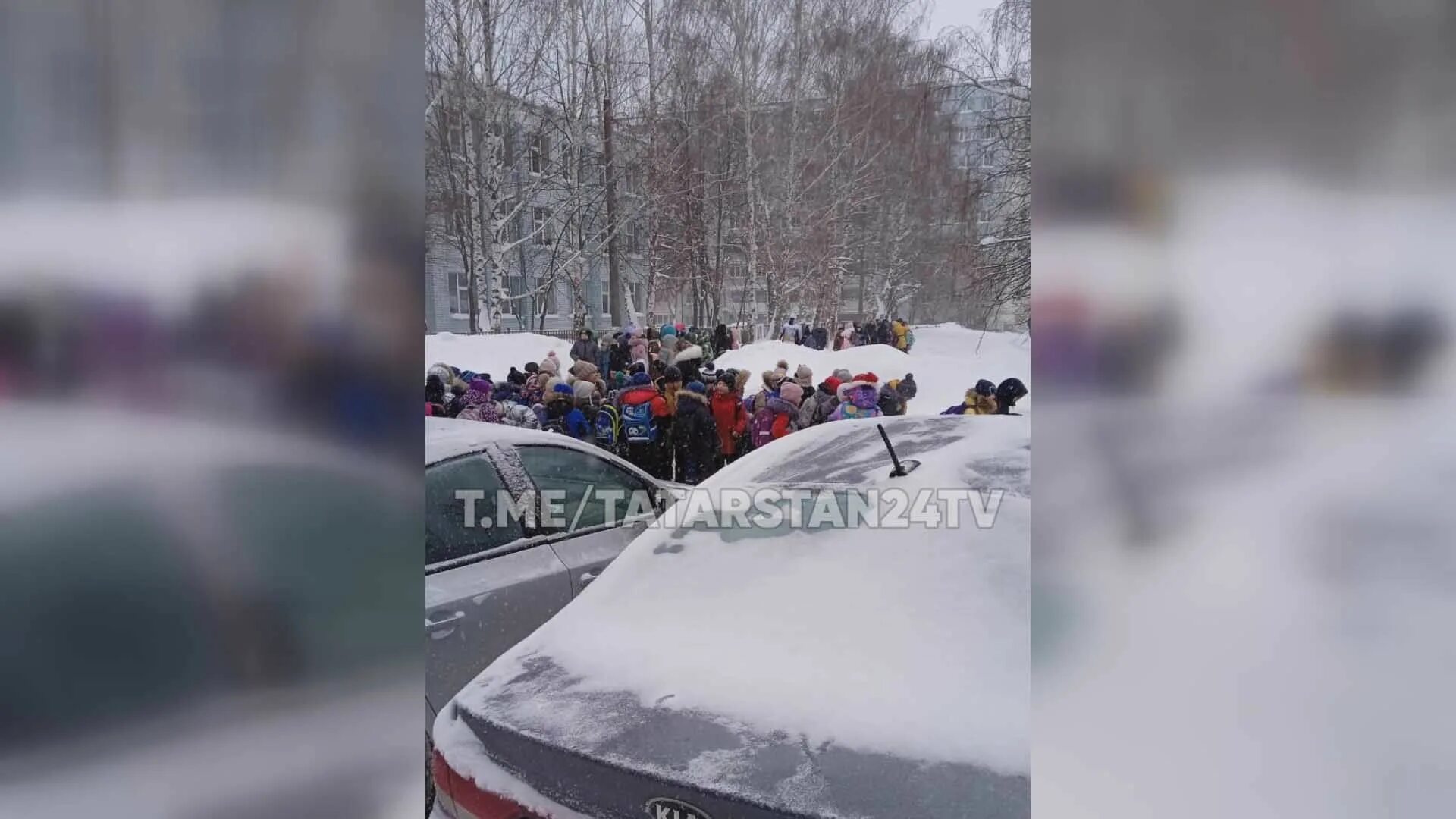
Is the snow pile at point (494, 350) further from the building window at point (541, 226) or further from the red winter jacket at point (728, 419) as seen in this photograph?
the red winter jacket at point (728, 419)

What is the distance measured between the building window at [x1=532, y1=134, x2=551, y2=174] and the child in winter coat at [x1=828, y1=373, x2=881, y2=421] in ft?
18.2

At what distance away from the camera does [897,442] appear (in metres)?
2.71

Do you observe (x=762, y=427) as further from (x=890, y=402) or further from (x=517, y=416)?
(x=517, y=416)

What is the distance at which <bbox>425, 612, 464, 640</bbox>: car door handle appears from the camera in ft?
8.20

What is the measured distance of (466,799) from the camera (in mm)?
1724

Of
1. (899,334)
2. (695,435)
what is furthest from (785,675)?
(899,334)

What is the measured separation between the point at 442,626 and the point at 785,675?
116 centimetres

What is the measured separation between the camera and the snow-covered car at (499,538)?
8.30ft

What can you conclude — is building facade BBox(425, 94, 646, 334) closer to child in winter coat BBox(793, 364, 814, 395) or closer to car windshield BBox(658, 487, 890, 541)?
child in winter coat BBox(793, 364, 814, 395)
